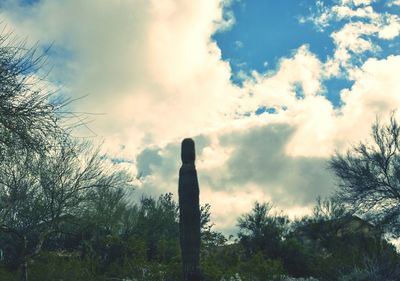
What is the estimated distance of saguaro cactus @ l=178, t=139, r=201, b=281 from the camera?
15.5 m

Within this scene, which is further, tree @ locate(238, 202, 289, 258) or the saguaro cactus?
tree @ locate(238, 202, 289, 258)

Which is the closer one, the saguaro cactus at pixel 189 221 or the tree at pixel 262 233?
the saguaro cactus at pixel 189 221

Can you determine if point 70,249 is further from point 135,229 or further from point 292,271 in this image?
point 292,271

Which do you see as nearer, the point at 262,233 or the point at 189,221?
the point at 189,221

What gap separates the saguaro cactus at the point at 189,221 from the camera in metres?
15.5

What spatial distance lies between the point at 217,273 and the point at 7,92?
43.2 ft

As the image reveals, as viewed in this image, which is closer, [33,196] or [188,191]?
[188,191]

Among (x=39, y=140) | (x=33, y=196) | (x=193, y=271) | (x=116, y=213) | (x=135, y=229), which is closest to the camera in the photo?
(x=39, y=140)

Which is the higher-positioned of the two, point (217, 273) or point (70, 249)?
point (70, 249)

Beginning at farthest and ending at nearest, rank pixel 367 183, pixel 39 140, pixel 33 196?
pixel 367 183 → pixel 33 196 → pixel 39 140

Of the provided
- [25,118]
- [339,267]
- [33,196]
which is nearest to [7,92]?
[25,118]

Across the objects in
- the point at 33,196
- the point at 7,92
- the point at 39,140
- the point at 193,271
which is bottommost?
the point at 193,271

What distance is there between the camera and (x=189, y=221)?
15.8 metres

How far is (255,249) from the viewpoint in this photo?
3031 cm
